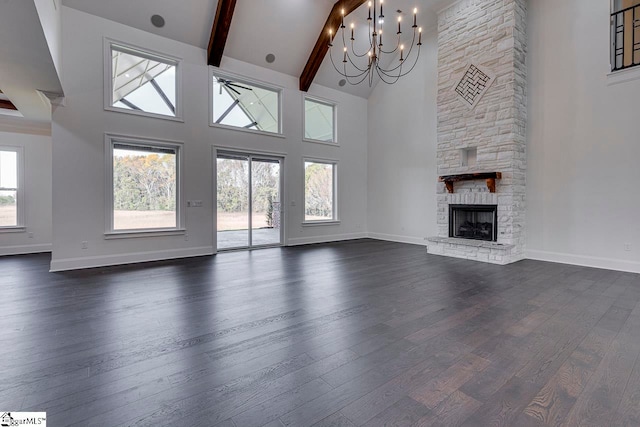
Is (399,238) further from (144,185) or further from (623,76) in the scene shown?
(144,185)

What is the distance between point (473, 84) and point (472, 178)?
6.22 ft

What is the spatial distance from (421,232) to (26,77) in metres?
7.85

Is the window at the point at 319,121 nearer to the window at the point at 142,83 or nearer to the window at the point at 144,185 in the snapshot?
the window at the point at 142,83

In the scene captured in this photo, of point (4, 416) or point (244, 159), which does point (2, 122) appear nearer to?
point (244, 159)

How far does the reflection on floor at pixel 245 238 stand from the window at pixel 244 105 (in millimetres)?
2425

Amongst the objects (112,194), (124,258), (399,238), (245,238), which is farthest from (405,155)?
(124,258)

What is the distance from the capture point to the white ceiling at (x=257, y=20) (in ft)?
17.7

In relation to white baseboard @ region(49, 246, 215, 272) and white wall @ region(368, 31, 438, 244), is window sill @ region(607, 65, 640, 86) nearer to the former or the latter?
white wall @ region(368, 31, 438, 244)

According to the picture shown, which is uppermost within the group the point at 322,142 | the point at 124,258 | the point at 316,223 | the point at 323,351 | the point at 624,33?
the point at 624,33

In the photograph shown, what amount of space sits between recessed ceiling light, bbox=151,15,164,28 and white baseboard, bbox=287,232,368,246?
513 centimetres

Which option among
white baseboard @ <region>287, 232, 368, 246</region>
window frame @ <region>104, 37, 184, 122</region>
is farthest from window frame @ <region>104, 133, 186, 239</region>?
white baseboard @ <region>287, 232, 368, 246</region>

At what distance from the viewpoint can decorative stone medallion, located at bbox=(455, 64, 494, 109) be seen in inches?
232

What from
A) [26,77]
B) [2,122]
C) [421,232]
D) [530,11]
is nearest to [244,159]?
[26,77]

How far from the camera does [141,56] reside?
5.82 metres
